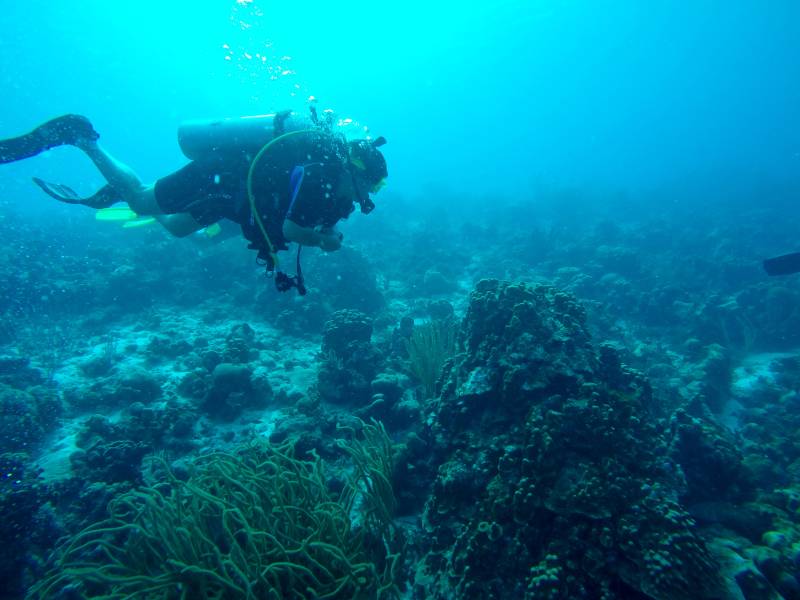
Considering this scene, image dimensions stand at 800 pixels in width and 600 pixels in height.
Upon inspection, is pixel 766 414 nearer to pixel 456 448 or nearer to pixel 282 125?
pixel 456 448

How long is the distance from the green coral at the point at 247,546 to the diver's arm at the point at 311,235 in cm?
241

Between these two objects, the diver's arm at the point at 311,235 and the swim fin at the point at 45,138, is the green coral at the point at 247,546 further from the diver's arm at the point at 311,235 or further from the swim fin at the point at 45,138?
the swim fin at the point at 45,138

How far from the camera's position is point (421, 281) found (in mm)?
13648

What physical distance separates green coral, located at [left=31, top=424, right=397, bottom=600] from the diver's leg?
3.86 metres

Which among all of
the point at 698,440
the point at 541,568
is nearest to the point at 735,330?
the point at 698,440

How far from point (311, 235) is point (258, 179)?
0.83 m

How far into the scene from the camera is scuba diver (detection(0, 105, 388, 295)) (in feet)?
13.6

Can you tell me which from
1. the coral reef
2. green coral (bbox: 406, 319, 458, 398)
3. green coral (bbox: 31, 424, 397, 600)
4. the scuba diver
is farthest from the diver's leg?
the coral reef

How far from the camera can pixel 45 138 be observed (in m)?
5.44

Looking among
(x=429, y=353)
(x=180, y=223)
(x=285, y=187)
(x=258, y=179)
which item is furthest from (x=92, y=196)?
(x=429, y=353)

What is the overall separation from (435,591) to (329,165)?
4.29 meters

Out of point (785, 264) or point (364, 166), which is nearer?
point (364, 166)

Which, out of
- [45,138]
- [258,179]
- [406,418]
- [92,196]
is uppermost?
[45,138]

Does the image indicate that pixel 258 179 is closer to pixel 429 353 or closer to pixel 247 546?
pixel 247 546
